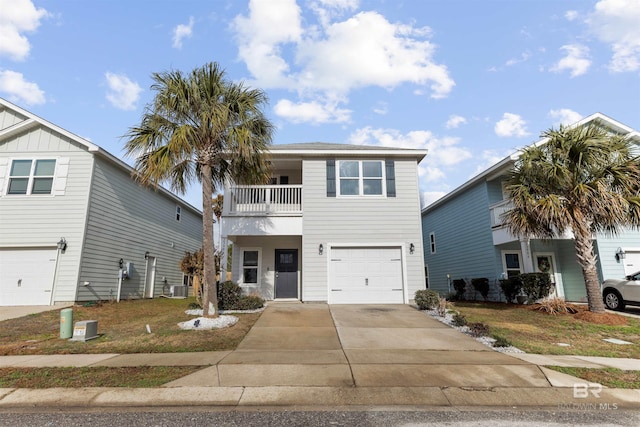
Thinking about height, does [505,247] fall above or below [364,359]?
above

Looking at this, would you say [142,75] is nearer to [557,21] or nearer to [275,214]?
[275,214]

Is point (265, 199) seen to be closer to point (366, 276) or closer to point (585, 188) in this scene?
point (366, 276)

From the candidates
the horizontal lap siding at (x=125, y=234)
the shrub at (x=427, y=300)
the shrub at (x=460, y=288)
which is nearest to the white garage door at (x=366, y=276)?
the shrub at (x=427, y=300)

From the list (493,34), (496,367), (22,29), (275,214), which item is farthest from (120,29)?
(496,367)

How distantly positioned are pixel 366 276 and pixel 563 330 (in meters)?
6.22

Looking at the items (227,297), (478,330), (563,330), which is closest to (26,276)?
(227,297)

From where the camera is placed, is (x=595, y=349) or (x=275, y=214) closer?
(x=595, y=349)

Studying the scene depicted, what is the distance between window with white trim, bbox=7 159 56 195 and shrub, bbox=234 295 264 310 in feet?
29.7

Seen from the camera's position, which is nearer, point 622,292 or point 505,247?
point 622,292

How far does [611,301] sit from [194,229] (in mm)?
22204

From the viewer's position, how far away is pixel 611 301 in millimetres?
11781

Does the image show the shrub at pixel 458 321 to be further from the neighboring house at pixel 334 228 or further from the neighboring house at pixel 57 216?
the neighboring house at pixel 57 216

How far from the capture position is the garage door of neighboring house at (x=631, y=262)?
13492 mm

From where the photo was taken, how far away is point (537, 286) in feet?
39.6
